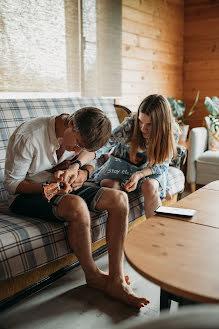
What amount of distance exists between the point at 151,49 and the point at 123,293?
2962mm

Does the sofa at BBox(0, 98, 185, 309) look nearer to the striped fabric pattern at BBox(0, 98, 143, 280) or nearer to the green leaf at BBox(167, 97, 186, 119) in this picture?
the striped fabric pattern at BBox(0, 98, 143, 280)

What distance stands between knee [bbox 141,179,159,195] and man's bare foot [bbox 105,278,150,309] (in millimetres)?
548

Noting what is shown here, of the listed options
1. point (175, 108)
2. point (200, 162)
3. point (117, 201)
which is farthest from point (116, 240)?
point (175, 108)

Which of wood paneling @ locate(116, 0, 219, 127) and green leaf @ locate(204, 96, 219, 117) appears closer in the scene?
wood paneling @ locate(116, 0, 219, 127)

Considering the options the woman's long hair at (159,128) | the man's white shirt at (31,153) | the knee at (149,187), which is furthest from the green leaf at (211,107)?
the man's white shirt at (31,153)

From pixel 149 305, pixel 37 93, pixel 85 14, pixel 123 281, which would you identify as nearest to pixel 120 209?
pixel 123 281

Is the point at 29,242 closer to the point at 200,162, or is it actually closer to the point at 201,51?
the point at 200,162

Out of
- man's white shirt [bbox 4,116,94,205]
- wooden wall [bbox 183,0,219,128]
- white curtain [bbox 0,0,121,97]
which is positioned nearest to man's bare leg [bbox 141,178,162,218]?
man's white shirt [bbox 4,116,94,205]

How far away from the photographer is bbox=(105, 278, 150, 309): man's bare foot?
60.5 inches

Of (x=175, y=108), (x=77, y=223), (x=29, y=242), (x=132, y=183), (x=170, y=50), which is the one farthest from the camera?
(x=170, y=50)

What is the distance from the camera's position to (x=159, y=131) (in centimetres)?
194

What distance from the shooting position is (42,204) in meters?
1.57

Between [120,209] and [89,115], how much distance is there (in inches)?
19.1

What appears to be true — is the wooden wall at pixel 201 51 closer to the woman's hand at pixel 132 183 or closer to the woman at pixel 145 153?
the woman at pixel 145 153
